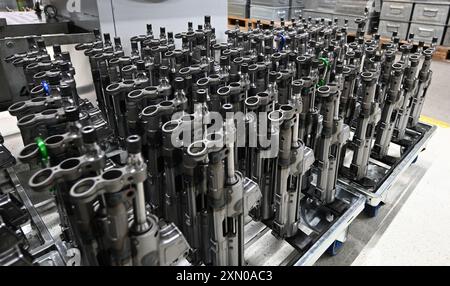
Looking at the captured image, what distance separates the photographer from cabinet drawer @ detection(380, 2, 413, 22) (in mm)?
3705

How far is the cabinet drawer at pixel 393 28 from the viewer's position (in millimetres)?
3793

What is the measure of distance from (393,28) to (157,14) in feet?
10.4

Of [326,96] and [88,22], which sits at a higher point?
[88,22]

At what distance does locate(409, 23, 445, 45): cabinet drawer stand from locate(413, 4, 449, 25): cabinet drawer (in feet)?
0.18

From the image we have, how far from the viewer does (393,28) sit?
3865 mm

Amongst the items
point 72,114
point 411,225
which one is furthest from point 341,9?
point 72,114

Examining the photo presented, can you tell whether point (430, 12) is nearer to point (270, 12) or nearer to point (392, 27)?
point (392, 27)

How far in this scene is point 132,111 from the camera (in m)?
0.97

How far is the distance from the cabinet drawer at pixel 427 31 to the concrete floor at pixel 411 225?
7.29 feet

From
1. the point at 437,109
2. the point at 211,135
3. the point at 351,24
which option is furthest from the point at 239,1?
the point at 211,135

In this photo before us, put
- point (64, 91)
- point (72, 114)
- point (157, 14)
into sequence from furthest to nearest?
point (157, 14), point (64, 91), point (72, 114)

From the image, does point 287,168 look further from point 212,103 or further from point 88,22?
point 88,22

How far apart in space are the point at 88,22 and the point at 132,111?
1.35 metres

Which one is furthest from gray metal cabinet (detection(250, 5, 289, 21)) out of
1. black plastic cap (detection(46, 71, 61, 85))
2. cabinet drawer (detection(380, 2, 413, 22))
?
black plastic cap (detection(46, 71, 61, 85))
